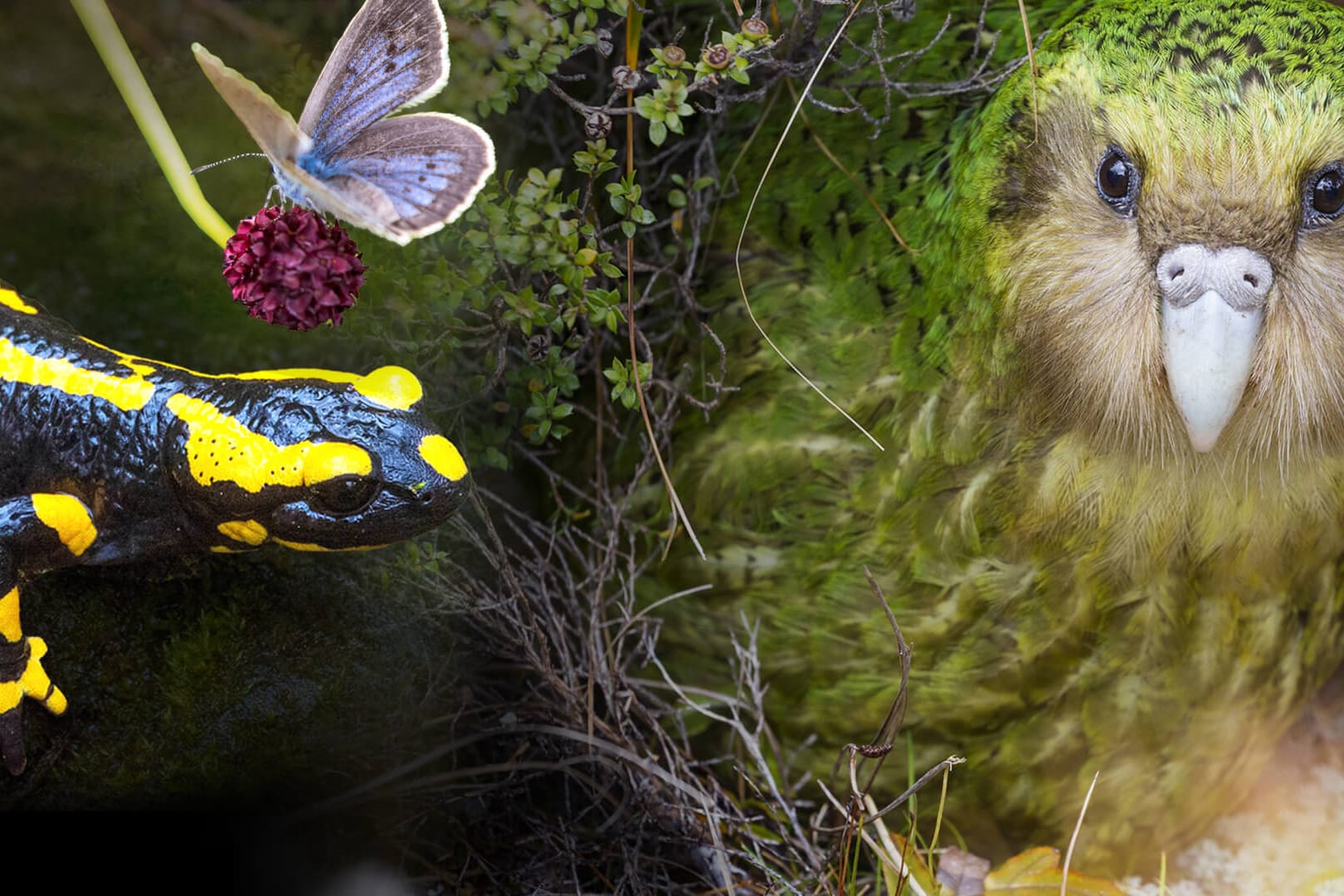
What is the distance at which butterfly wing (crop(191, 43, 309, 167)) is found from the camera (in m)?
1.19

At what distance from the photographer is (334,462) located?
1.39 meters

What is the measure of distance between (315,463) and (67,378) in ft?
1.28

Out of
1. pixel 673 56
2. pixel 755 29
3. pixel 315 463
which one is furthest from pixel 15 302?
pixel 755 29

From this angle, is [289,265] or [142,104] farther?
[142,104]

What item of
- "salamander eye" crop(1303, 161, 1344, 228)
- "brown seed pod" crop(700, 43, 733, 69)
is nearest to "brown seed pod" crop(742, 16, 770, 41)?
"brown seed pod" crop(700, 43, 733, 69)

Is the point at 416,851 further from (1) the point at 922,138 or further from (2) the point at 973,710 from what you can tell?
(1) the point at 922,138

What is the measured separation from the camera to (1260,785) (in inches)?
81.9

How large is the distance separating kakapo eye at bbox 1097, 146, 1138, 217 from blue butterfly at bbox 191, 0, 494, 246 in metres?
0.78

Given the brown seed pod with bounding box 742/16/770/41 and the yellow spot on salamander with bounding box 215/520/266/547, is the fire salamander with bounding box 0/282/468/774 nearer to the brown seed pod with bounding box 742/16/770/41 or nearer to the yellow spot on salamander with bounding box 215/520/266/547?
the yellow spot on salamander with bounding box 215/520/266/547

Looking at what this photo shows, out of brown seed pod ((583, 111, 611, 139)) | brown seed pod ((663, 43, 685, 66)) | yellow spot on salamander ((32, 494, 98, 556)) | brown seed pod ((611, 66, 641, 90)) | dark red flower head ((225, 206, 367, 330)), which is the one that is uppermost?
brown seed pod ((663, 43, 685, 66))

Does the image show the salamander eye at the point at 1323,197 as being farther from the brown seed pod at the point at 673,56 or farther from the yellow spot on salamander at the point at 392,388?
the yellow spot on salamander at the point at 392,388

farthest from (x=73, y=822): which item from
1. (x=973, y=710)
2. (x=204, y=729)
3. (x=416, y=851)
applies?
(x=973, y=710)

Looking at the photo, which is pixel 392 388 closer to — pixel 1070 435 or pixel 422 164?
pixel 422 164

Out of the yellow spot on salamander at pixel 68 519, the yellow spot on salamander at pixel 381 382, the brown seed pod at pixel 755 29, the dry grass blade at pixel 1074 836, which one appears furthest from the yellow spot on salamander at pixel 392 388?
the dry grass blade at pixel 1074 836
